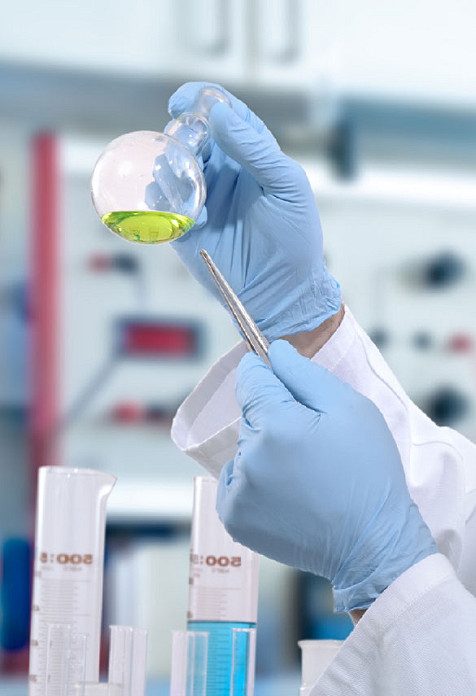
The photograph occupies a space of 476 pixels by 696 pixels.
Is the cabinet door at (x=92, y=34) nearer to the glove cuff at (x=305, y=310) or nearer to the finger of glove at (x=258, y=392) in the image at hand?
the glove cuff at (x=305, y=310)

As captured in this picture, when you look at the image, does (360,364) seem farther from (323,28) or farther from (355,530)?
(323,28)

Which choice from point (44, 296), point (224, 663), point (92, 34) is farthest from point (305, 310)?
point (92, 34)

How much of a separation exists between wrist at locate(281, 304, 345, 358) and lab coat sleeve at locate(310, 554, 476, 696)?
36 cm

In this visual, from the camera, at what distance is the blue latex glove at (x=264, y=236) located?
1096 millimetres

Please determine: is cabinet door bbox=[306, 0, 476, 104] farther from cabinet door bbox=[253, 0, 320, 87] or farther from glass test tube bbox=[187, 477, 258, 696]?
glass test tube bbox=[187, 477, 258, 696]

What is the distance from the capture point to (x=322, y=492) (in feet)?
2.72

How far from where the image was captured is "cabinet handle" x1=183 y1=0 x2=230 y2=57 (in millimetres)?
2219

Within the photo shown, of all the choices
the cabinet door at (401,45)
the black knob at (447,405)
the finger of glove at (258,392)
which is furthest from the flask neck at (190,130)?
the black knob at (447,405)

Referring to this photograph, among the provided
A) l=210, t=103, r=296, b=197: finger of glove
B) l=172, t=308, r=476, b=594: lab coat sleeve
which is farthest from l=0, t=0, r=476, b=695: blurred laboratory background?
l=210, t=103, r=296, b=197: finger of glove

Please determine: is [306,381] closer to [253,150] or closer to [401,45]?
[253,150]

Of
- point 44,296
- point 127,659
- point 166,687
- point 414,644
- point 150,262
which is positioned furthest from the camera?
point 150,262

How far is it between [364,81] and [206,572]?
1639 millimetres

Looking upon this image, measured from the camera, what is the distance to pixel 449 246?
2.48m

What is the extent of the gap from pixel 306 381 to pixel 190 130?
309mm
